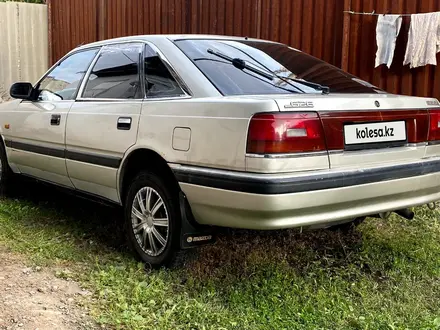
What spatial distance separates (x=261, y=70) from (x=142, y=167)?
3.48 ft

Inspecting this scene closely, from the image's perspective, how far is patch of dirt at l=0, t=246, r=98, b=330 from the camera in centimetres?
293

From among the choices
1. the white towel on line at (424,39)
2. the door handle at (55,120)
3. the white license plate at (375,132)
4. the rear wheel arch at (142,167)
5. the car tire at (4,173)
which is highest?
the white towel on line at (424,39)

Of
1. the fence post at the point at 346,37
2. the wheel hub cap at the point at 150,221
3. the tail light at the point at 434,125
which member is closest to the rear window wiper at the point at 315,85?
the tail light at the point at 434,125

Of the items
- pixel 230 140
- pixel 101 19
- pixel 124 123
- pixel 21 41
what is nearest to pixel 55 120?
pixel 124 123

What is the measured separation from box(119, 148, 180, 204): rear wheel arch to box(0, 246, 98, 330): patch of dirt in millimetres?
789

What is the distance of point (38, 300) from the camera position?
321 cm

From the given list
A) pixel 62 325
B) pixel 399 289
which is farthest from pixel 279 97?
pixel 62 325

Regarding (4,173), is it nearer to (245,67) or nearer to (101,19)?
(245,67)

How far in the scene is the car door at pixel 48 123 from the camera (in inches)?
181

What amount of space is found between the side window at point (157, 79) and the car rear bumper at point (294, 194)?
565 mm

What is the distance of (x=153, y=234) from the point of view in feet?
12.2

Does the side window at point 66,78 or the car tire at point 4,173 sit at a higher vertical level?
the side window at point 66,78

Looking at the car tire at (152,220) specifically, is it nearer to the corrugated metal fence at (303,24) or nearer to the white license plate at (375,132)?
the white license plate at (375,132)

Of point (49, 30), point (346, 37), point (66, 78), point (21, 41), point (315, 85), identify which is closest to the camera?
point (315, 85)
